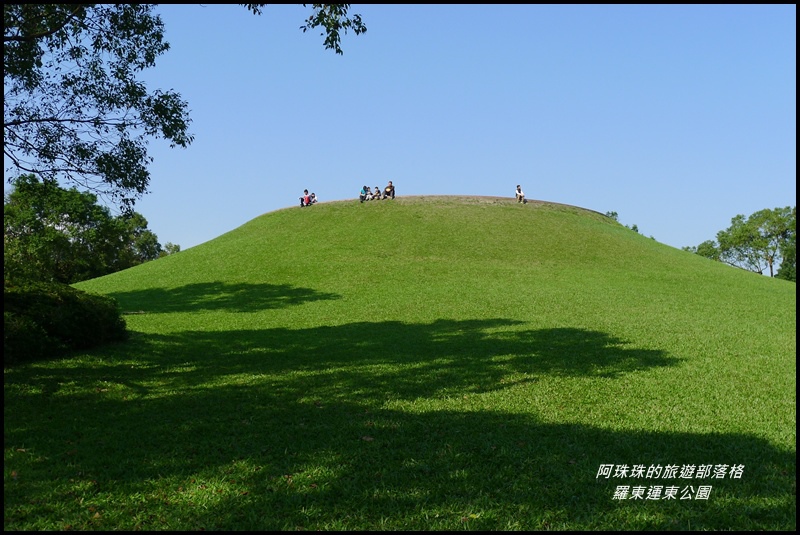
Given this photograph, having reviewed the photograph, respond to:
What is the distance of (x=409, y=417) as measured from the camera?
9.30m

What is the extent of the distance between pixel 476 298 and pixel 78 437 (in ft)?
68.5

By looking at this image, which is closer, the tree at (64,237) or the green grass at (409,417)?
the green grass at (409,417)

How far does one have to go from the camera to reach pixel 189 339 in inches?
719

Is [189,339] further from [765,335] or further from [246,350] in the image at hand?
[765,335]

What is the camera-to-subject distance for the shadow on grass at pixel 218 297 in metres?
26.2

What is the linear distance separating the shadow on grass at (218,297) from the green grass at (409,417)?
329mm

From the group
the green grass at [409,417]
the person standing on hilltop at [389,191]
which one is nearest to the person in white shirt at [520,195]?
the person standing on hilltop at [389,191]

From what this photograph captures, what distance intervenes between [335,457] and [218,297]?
2313 cm

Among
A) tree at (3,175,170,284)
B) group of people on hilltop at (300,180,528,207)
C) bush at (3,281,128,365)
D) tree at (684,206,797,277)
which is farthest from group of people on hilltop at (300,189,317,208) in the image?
tree at (684,206,797,277)

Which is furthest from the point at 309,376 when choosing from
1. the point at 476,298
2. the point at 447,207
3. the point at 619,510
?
the point at 447,207

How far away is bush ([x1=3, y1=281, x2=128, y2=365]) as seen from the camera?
43.5ft

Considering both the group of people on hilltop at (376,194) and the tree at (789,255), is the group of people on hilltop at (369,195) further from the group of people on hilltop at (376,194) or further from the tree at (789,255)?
the tree at (789,255)

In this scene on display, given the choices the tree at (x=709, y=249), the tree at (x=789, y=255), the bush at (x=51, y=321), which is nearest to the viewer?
the bush at (x=51, y=321)

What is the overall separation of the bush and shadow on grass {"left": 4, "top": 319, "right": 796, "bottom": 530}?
3.16 feet
